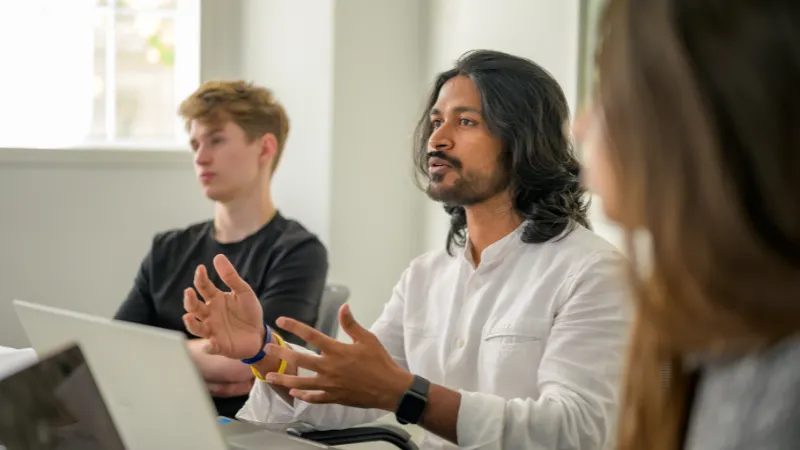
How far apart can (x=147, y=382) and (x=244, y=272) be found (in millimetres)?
1348

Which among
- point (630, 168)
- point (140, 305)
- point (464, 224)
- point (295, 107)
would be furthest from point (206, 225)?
point (630, 168)

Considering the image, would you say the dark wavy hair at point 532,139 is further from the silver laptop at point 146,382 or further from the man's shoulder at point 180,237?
the man's shoulder at point 180,237

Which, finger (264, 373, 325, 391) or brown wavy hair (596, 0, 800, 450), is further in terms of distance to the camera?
finger (264, 373, 325, 391)

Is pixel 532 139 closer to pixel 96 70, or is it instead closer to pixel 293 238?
pixel 293 238

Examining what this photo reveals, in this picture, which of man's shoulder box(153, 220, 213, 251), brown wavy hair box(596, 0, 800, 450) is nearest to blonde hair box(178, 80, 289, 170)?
man's shoulder box(153, 220, 213, 251)

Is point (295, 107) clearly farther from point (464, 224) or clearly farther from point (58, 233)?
point (464, 224)

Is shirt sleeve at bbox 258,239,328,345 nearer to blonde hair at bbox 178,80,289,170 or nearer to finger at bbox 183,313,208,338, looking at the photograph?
blonde hair at bbox 178,80,289,170

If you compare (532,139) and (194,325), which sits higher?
(532,139)

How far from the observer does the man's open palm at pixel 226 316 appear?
1595 millimetres

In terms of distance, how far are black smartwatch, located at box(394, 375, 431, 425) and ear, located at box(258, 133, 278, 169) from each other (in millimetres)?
1319

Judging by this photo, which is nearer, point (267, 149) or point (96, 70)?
point (267, 149)

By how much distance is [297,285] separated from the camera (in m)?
2.31

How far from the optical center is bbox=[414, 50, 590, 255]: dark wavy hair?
5.80 feet

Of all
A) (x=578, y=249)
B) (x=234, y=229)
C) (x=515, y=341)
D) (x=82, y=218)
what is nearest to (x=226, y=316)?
(x=515, y=341)
